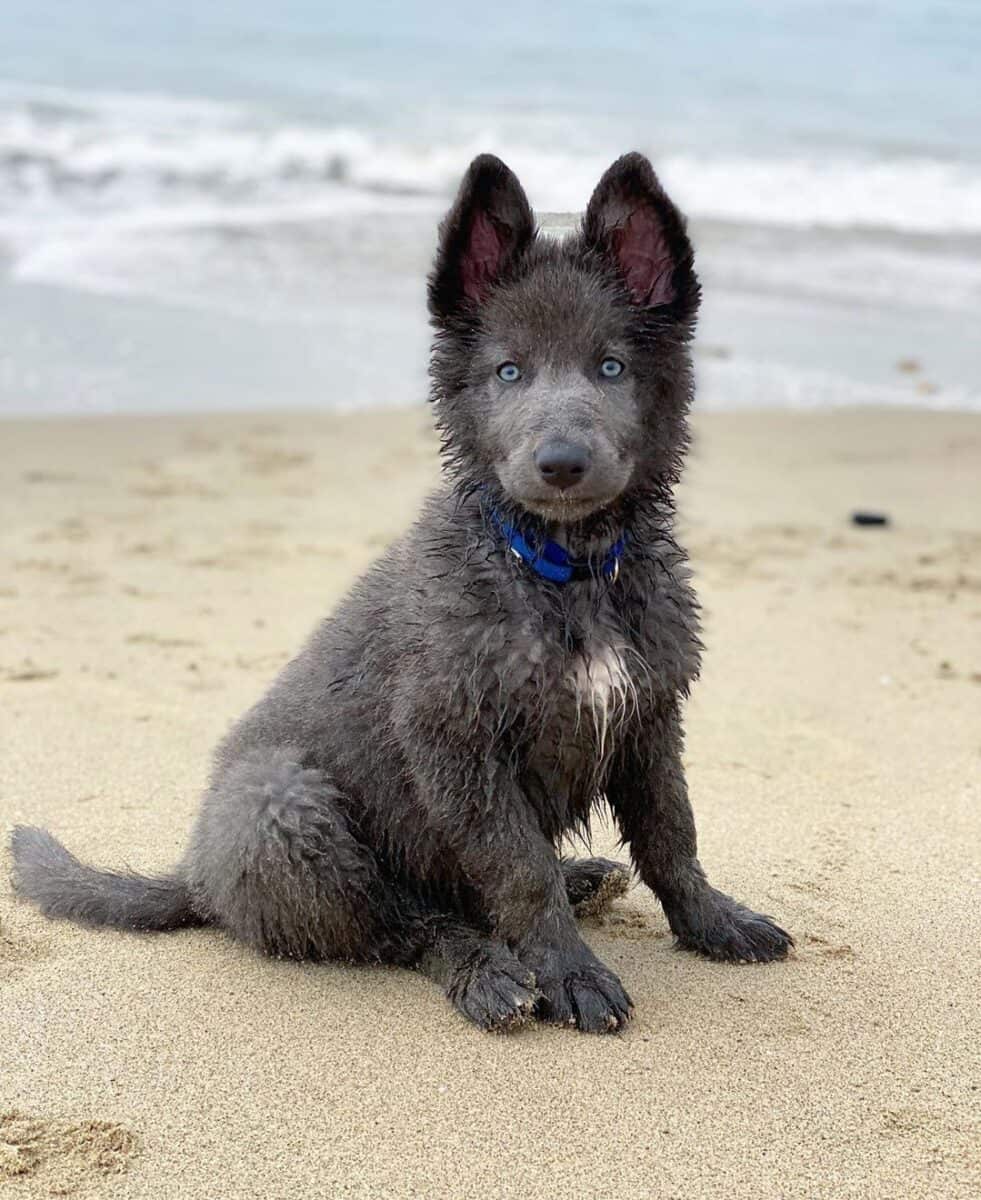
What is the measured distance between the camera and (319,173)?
64.7 ft

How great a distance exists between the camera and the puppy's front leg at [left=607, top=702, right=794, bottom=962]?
12.3 ft

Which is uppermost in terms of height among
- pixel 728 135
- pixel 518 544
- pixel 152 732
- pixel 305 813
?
pixel 728 135

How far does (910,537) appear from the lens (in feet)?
26.1

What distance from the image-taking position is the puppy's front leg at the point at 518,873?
3.49 m

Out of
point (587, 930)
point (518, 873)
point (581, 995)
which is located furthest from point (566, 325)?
point (587, 930)

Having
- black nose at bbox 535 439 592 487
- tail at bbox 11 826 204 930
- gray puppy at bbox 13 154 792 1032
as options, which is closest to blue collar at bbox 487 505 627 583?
gray puppy at bbox 13 154 792 1032

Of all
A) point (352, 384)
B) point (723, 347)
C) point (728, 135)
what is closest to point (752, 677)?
point (352, 384)

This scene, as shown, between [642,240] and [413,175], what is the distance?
17.2 m

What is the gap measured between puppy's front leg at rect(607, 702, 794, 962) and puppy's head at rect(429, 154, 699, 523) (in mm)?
679

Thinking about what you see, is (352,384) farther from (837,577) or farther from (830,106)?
Result: (830,106)

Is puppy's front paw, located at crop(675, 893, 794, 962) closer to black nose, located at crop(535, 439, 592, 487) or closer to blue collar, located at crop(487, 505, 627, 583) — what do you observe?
blue collar, located at crop(487, 505, 627, 583)

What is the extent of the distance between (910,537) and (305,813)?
5054 mm

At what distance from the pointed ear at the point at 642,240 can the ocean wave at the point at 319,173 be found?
1239 cm

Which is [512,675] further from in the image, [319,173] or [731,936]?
[319,173]
